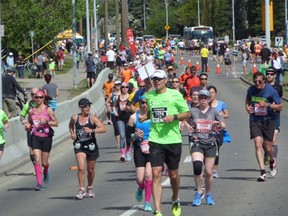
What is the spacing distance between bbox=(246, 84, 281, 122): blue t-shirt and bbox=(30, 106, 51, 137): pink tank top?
3.48m

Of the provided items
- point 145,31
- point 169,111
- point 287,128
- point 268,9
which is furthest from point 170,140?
point 145,31

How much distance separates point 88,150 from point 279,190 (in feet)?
9.90

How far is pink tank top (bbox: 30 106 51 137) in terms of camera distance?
15.4m

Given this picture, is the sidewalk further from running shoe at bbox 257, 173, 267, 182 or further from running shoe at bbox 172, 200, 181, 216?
running shoe at bbox 172, 200, 181, 216

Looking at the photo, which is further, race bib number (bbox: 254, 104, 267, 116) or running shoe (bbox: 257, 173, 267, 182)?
race bib number (bbox: 254, 104, 267, 116)

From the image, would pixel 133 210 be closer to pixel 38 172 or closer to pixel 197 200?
pixel 197 200

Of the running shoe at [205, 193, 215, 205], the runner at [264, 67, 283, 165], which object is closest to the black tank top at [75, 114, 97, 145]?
the running shoe at [205, 193, 215, 205]

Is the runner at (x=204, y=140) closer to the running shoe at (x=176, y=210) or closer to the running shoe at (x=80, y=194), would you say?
the running shoe at (x=176, y=210)

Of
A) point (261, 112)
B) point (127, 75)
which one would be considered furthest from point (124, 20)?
point (261, 112)

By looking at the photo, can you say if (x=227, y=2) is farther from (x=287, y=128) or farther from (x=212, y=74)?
(x=287, y=128)

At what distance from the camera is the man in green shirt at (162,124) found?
11.0 meters

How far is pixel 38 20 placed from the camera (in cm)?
5738

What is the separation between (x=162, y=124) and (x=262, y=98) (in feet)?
14.0

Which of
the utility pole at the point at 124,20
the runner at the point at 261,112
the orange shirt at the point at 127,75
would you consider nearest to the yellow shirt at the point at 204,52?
the utility pole at the point at 124,20
